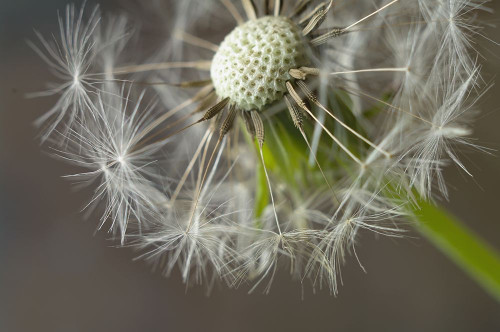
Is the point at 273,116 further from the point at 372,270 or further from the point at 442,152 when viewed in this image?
the point at 372,270

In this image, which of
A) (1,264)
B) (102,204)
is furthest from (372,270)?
(1,264)

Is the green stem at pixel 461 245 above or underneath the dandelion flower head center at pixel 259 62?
underneath

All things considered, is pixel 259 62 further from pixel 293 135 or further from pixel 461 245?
pixel 461 245

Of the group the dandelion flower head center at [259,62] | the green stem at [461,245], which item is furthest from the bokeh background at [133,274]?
the dandelion flower head center at [259,62]

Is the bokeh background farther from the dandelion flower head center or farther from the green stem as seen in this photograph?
the dandelion flower head center

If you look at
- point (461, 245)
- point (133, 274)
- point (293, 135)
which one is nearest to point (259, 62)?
point (293, 135)

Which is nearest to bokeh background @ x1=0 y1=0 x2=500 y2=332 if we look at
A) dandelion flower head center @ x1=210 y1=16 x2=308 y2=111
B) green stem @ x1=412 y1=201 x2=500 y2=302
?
green stem @ x1=412 y1=201 x2=500 y2=302

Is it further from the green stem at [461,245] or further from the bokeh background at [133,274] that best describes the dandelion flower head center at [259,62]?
the bokeh background at [133,274]
